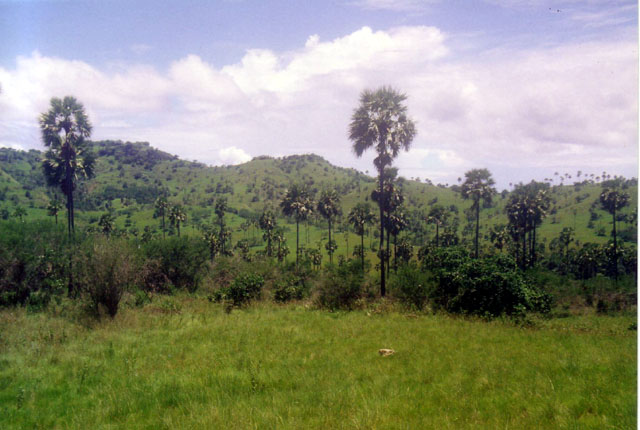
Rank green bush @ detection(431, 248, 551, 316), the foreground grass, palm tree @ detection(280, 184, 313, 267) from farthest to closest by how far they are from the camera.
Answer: palm tree @ detection(280, 184, 313, 267), green bush @ detection(431, 248, 551, 316), the foreground grass

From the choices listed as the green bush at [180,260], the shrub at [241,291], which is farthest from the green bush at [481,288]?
the green bush at [180,260]

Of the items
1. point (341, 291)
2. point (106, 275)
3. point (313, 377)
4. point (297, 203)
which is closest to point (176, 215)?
point (297, 203)

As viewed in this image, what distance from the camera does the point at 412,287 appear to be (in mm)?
16062

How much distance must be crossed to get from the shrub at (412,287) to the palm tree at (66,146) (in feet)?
77.3

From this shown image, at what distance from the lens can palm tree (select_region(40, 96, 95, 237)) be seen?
2469cm

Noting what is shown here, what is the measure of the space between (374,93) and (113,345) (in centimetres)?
1790

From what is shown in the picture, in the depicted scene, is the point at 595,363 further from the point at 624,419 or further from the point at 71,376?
the point at 71,376

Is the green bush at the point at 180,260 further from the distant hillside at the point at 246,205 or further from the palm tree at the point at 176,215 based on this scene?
the distant hillside at the point at 246,205

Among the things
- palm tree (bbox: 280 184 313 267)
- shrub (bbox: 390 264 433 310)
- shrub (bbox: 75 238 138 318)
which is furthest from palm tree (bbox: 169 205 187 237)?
A: shrub (bbox: 390 264 433 310)

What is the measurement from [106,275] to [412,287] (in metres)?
13.1

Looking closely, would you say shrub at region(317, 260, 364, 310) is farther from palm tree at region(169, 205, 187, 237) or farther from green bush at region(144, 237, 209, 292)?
palm tree at region(169, 205, 187, 237)

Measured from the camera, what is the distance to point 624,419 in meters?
4.44

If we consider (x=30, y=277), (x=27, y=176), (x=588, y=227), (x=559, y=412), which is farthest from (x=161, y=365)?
(x=27, y=176)

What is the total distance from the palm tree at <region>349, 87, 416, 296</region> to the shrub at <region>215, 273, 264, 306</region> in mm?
7705
